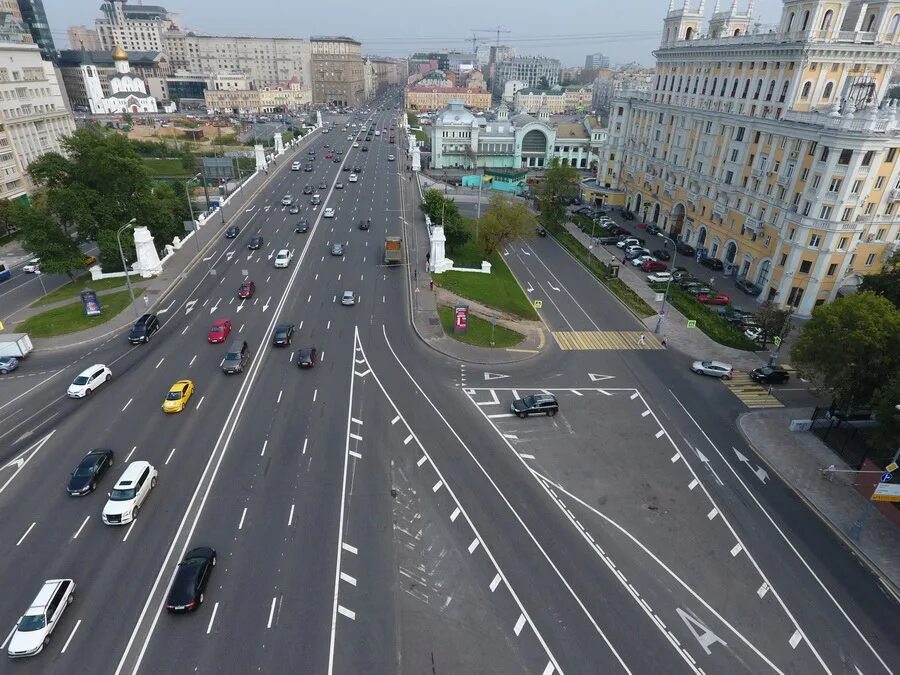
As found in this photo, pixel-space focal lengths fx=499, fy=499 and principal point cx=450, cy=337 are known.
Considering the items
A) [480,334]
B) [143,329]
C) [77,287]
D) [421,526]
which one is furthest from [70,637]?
[77,287]

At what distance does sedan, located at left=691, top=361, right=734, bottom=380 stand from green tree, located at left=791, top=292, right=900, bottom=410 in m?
7.79

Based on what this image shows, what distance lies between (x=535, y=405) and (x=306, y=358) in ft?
64.0

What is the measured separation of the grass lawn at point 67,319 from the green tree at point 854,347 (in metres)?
62.1

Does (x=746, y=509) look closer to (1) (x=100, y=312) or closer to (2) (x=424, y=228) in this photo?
(1) (x=100, y=312)

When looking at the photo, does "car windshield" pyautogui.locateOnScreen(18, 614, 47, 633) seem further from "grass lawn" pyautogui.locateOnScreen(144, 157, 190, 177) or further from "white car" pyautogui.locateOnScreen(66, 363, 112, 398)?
"grass lawn" pyautogui.locateOnScreen(144, 157, 190, 177)

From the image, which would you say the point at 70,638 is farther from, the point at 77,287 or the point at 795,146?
the point at 795,146

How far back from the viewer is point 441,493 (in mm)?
30172

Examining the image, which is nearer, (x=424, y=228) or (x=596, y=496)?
(x=596, y=496)

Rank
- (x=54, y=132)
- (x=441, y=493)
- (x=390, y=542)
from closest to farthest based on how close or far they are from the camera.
Result: (x=390, y=542)
(x=441, y=493)
(x=54, y=132)

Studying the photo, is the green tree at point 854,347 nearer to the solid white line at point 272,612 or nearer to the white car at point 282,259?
the solid white line at point 272,612

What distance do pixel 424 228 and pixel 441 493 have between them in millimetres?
60006

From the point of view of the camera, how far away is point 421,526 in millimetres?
27812

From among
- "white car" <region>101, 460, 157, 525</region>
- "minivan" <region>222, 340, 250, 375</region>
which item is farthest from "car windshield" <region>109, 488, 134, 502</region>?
"minivan" <region>222, 340, 250, 375</region>

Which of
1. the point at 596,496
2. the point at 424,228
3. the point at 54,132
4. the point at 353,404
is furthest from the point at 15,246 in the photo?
the point at 596,496
